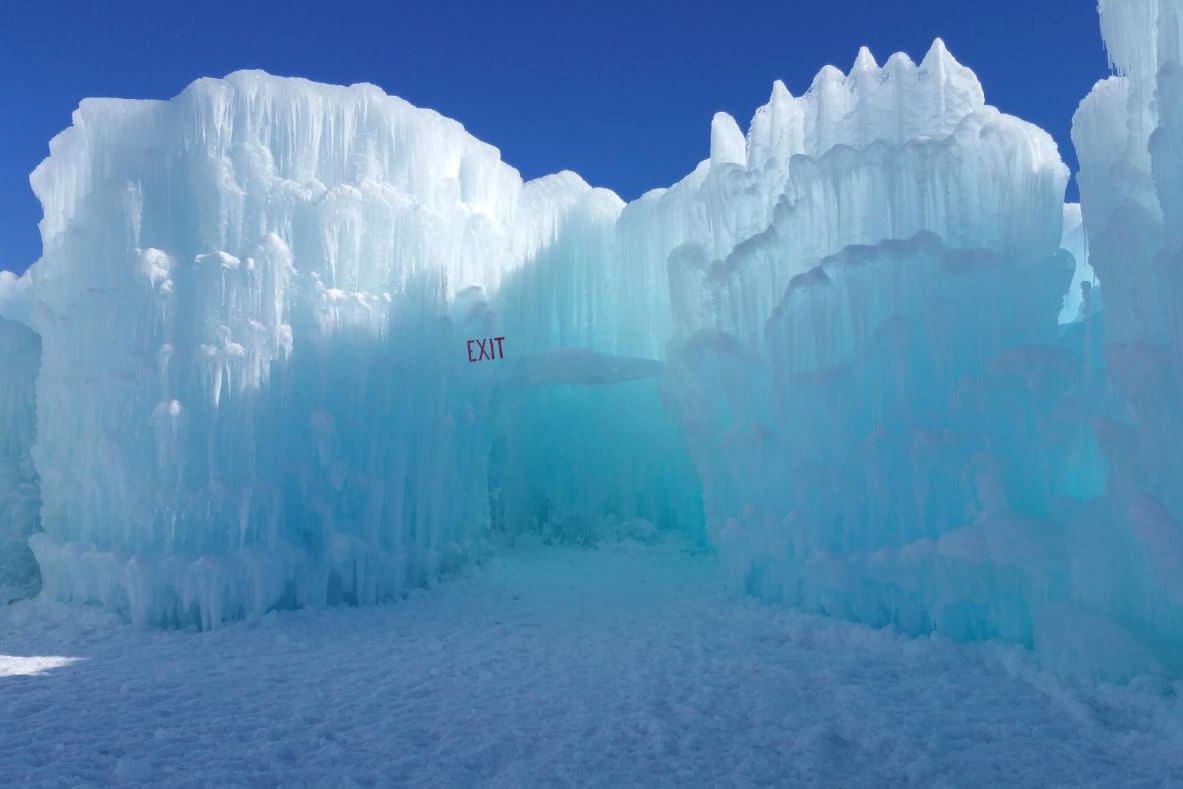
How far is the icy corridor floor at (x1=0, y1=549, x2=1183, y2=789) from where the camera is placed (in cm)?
513

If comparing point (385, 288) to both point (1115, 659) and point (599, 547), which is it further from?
point (1115, 659)

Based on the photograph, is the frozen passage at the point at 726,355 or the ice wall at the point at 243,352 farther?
the ice wall at the point at 243,352

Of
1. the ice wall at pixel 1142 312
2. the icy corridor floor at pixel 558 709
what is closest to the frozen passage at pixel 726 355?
the ice wall at pixel 1142 312

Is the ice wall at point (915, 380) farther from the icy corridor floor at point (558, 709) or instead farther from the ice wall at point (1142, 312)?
the icy corridor floor at point (558, 709)

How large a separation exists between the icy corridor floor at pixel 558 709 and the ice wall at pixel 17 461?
2.91 m

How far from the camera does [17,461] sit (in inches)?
509

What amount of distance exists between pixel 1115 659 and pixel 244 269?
10160mm

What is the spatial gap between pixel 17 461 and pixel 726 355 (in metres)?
11.4

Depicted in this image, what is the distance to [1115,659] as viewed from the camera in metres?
6.11

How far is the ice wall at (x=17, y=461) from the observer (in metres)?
12.0

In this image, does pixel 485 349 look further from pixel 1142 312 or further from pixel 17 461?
pixel 1142 312

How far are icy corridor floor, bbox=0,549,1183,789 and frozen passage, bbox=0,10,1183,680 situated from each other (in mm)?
800

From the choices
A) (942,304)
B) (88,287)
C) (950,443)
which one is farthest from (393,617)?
(942,304)

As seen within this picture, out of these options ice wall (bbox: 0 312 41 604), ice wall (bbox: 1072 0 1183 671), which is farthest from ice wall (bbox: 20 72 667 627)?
ice wall (bbox: 1072 0 1183 671)
